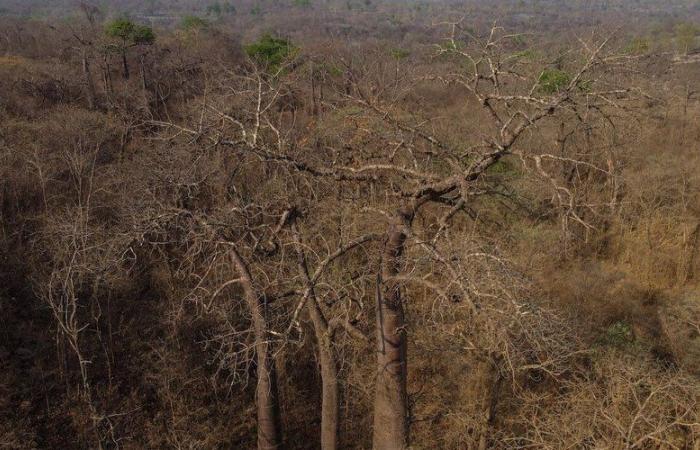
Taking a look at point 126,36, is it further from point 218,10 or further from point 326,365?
point 218,10

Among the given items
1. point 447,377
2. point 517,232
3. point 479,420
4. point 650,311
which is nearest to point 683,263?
point 650,311

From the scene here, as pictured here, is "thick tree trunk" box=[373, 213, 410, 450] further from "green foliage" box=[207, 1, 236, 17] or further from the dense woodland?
"green foliage" box=[207, 1, 236, 17]

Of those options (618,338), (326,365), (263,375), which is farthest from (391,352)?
(618,338)

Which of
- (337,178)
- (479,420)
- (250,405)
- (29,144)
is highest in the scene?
(337,178)

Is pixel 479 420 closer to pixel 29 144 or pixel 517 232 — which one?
pixel 517 232

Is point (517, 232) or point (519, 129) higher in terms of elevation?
point (519, 129)

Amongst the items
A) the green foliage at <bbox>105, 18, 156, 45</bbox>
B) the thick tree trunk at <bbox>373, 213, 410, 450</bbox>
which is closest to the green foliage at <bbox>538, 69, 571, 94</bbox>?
the thick tree trunk at <bbox>373, 213, 410, 450</bbox>
